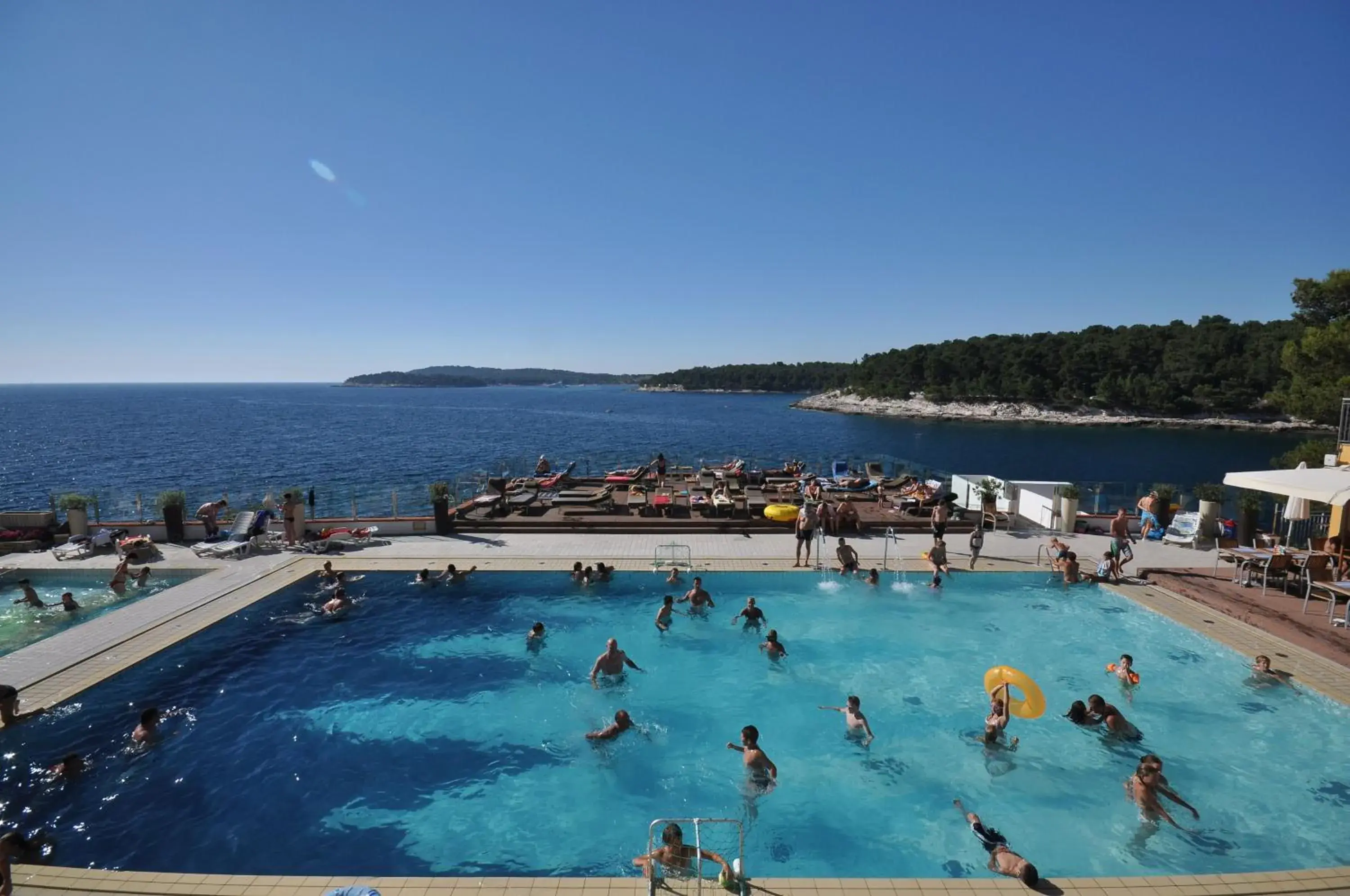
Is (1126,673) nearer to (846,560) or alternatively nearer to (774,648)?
(774,648)

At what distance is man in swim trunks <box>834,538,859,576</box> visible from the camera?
1562 cm

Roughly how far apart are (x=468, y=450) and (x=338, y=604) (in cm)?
5976

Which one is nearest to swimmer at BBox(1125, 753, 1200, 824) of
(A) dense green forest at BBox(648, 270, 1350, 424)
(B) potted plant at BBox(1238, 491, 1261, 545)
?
(B) potted plant at BBox(1238, 491, 1261, 545)

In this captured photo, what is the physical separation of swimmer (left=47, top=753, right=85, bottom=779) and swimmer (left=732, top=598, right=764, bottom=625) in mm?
10310

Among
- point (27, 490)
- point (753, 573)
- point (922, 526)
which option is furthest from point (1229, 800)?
point (27, 490)

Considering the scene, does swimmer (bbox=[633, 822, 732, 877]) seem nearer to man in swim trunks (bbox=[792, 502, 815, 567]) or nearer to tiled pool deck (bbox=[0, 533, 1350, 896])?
tiled pool deck (bbox=[0, 533, 1350, 896])

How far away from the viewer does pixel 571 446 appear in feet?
249

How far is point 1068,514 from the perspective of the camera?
18.8m

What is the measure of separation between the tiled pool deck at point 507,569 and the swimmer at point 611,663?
4.52 meters

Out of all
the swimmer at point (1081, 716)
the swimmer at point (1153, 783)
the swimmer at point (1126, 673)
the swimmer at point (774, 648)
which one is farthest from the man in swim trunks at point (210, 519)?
the swimmer at point (1126, 673)

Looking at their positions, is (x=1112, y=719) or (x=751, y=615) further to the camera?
(x=751, y=615)

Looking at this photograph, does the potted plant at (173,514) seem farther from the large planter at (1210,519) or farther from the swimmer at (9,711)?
the large planter at (1210,519)

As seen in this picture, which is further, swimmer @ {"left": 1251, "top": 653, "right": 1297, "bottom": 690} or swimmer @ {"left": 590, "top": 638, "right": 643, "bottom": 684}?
swimmer @ {"left": 590, "top": 638, "right": 643, "bottom": 684}

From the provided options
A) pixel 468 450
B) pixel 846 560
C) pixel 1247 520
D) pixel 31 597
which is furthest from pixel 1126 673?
pixel 468 450
